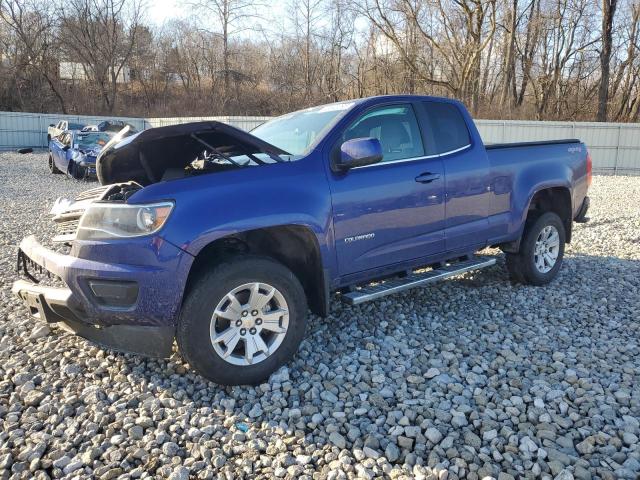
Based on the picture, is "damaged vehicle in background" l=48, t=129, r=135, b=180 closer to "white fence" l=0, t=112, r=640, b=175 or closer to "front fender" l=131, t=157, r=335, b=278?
"white fence" l=0, t=112, r=640, b=175

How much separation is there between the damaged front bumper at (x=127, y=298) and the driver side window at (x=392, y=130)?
1.81m

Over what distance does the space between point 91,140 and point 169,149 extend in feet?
45.9

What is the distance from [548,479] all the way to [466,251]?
2.56m

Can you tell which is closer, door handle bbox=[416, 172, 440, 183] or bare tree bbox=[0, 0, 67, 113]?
door handle bbox=[416, 172, 440, 183]

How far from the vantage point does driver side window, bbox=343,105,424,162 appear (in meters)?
4.23

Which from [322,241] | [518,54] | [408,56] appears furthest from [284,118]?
[518,54]

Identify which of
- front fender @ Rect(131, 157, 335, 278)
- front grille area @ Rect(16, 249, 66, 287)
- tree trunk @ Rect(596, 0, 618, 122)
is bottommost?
front grille area @ Rect(16, 249, 66, 287)

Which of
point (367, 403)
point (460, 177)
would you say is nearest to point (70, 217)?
point (367, 403)

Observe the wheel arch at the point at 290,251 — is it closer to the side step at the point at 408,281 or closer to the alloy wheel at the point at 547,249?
the side step at the point at 408,281

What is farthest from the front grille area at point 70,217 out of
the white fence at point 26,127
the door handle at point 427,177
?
the white fence at point 26,127

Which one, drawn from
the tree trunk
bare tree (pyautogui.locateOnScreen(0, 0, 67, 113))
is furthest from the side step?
bare tree (pyautogui.locateOnScreen(0, 0, 67, 113))

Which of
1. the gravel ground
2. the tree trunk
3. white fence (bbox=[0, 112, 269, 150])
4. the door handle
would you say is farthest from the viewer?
white fence (bbox=[0, 112, 269, 150])

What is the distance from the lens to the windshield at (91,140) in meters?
15.9

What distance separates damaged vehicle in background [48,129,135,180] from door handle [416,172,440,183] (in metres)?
12.9
